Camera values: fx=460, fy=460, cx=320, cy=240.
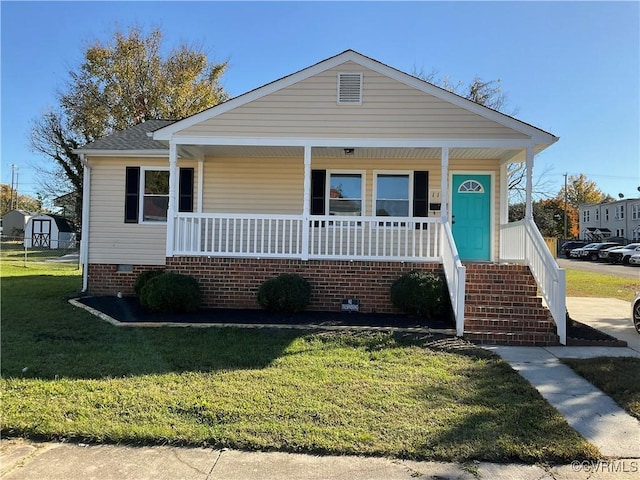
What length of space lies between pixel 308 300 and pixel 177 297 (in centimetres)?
239

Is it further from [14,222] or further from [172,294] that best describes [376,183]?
[14,222]

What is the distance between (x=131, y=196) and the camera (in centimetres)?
1128

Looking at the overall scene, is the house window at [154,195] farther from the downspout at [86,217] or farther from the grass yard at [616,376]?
the grass yard at [616,376]

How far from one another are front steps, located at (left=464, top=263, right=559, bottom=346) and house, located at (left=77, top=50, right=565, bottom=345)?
0.03 metres

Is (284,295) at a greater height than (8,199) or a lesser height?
lesser

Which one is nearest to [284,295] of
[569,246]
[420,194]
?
[420,194]

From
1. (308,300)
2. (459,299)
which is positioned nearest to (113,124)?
(308,300)

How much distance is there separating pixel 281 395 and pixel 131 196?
27.3 feet

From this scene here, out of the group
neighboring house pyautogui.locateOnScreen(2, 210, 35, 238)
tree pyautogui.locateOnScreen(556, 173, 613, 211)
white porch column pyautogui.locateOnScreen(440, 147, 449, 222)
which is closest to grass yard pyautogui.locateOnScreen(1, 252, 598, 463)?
white porch column pyautogui.locateOnScreen(440, 147, 449, 222)

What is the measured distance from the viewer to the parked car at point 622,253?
115ft

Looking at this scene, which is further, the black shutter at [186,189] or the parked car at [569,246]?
the parked car at [569,246]

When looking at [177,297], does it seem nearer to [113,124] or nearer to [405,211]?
[405,211]

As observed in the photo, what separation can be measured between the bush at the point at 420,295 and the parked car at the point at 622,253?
112 ft

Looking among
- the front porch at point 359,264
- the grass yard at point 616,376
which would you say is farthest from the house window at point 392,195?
the grass yard at point 616,376
